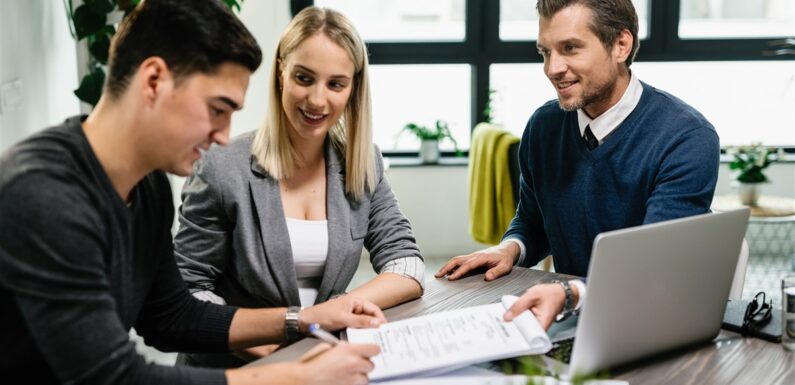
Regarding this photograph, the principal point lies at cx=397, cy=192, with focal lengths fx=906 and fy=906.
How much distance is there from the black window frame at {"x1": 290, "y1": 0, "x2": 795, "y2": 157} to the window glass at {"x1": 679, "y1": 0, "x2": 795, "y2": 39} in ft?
0.26

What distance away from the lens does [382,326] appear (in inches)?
60.2

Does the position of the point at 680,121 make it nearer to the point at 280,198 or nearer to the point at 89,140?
the point at 280,198

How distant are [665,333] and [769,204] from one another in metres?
2.73

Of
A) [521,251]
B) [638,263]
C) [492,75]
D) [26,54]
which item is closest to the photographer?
[638,263]

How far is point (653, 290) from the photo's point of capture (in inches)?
53.7

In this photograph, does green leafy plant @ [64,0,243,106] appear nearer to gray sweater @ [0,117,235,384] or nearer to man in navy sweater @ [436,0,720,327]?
man in navy sweater @ [436,0,720,327]

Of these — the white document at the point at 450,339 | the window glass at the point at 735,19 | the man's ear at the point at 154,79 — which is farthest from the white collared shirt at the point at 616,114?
the window glass at the point at 735,19

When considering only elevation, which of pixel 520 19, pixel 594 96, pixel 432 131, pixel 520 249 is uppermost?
pixel 594 96

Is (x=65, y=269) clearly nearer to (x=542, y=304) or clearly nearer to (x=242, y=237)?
(x=242, y=237)

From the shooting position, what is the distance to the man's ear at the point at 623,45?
6.53 ft

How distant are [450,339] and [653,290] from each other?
12.6 inches

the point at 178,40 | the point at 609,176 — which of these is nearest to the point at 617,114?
the point at 609,176

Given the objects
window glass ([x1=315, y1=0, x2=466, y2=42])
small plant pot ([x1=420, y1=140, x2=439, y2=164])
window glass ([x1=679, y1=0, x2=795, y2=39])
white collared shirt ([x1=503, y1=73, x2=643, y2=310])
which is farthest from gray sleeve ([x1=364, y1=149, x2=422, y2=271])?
window glass ([x1=679, y1=0, x2=795, y2=39])

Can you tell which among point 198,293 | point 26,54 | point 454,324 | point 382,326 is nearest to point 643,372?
point 454,324
